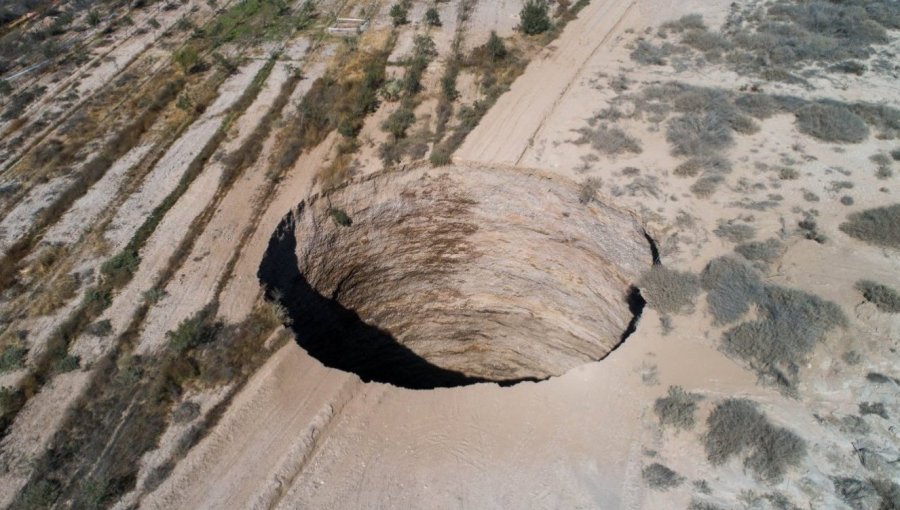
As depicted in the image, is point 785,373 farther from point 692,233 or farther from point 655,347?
point 692,233

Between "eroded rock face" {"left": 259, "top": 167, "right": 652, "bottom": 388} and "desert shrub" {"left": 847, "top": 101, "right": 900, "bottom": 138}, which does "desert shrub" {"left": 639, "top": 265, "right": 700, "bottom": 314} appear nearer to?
"eroded rock face" {"left": 259, "top": 167, "right": 652, "bottom": 388}

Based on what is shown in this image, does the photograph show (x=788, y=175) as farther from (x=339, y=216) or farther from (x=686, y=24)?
(x=339, y=216)

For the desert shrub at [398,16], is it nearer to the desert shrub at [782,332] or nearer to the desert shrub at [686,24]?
the desert shrub at [686,24]

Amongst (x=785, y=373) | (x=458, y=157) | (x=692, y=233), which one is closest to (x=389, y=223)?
(x=458, y=157)

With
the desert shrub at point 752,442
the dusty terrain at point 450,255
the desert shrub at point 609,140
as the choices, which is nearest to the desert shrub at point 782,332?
the dusty terrain at point 450,255

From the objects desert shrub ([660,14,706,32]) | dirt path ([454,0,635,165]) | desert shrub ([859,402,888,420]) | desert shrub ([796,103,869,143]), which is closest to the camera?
desert shrub ([859,402,888,420])

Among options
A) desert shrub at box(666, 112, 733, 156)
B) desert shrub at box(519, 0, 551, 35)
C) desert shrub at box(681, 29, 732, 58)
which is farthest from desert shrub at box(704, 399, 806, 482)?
desert shrub at box(519, 0, 551, 35)

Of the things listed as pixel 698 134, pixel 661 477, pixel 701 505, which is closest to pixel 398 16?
pixel 698 134
